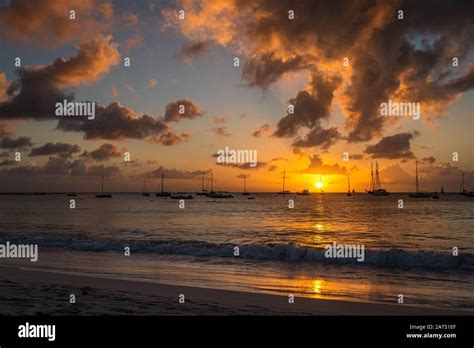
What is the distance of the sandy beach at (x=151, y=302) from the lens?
10.7 m

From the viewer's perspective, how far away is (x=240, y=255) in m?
26.2

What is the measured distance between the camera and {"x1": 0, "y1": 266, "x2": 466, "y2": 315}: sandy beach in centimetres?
1066

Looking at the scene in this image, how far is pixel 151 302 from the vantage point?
11.8 metres

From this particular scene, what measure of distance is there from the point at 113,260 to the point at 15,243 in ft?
52.7

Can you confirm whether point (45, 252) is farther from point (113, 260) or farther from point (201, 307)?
point (201, 307)
